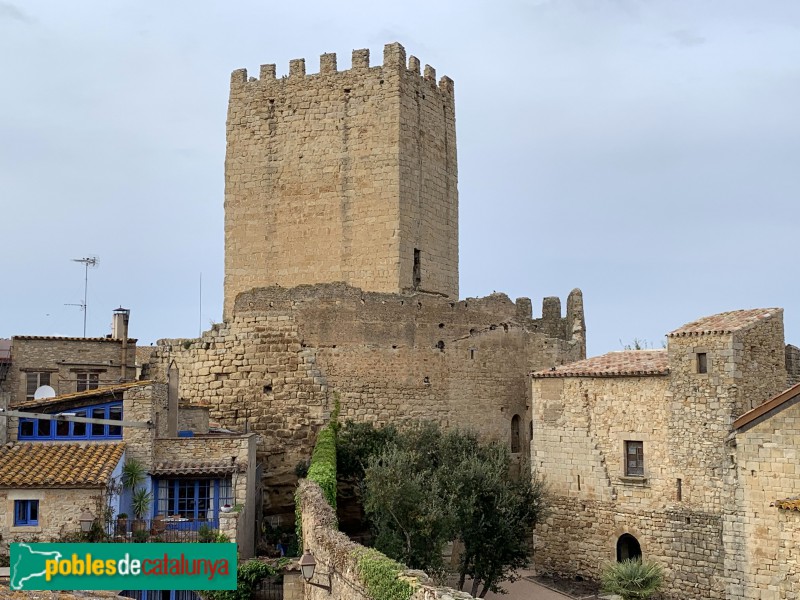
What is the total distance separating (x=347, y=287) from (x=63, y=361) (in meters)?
8.88

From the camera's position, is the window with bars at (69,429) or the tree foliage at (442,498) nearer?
the tree foliage at (442,498)

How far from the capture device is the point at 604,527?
2538 cm

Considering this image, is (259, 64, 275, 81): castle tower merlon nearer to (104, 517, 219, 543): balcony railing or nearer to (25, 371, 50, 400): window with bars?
(25, 371, 50, 400): window with bars

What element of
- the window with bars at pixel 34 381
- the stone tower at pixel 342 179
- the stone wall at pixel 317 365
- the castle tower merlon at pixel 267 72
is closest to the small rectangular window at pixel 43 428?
the stone wall at pixel 317 365

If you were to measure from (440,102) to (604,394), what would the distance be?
10846 mm

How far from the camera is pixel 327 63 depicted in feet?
97.4

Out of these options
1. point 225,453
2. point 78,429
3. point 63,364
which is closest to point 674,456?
point 225,453

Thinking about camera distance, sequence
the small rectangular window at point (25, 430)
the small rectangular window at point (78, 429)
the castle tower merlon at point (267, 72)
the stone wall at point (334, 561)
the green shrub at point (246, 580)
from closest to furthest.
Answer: the stone wall at point (334, 561) < the green shrub at point (246, 580) < the small rectangular window at point (25, 430) < the small rectangular window at point (78, 429) < the castle tower merlon at point (267, 72)

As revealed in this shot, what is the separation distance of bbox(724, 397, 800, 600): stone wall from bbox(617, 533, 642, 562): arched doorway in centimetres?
290

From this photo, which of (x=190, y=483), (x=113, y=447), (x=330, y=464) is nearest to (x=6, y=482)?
(x=113, y=447)

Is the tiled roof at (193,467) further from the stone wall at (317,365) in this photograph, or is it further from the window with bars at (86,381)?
the window with bars at (86,381)

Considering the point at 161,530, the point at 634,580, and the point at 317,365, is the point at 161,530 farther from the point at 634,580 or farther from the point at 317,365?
the point at 634,580

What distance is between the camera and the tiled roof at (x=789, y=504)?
20.9 metres

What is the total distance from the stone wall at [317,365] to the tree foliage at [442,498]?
1128 millimetres
